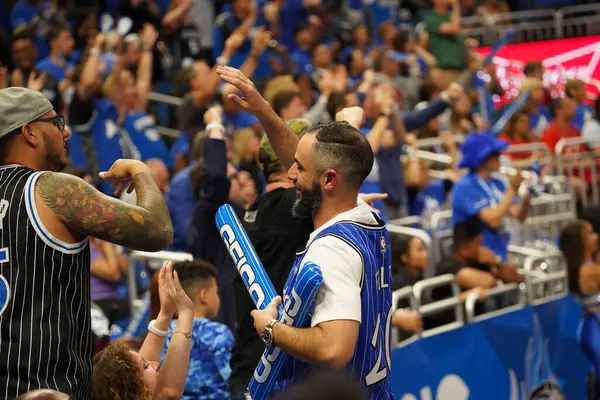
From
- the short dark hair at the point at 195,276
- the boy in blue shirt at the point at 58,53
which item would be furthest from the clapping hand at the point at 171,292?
the boy in blue shirt at the point at 58,53

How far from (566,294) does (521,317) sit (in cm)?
107

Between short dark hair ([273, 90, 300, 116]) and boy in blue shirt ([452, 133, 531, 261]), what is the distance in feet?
6.33

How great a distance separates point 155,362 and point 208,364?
80 cm

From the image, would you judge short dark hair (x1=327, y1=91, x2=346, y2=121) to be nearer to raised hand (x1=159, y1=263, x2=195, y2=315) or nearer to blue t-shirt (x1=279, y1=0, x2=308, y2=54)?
raised hand (x1=159, y1=263, x2=195, y2=315)

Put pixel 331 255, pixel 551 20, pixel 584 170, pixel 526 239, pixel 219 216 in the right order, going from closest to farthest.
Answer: pixel 331 255 < pixel 219 216 < pixel 526 239 < pixel 584 170 < pixel 551 20

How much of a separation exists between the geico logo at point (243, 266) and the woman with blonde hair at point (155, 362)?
0.86ft

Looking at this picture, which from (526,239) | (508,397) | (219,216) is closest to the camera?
(219,216)

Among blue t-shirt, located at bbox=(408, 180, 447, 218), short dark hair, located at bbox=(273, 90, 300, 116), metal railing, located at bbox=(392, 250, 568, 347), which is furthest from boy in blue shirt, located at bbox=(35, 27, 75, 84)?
metal railing, located at bbox=(392, 250, 568, 347)

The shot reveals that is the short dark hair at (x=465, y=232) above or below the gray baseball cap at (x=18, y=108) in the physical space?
below

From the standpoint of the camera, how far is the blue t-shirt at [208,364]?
5.49 metres

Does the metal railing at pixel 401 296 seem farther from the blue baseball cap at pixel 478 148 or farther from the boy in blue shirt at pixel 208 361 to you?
the blue baseball cap at pixel 478 148

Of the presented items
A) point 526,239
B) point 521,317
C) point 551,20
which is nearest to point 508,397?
point 521,317

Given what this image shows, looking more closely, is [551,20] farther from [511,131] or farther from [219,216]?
[219,216]

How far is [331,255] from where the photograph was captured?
404 centimetres
